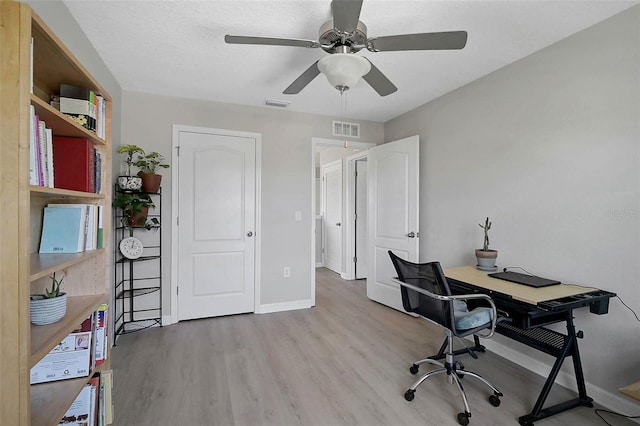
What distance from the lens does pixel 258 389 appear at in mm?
2084

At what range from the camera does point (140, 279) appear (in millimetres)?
3084

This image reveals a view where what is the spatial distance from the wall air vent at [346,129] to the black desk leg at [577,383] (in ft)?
9.48

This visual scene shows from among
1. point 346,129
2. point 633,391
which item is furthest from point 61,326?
point 346,129

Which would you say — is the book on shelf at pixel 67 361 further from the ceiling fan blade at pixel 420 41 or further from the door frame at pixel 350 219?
the door frame at pixel 350 219

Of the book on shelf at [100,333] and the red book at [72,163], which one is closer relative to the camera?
the red book at [72,163]

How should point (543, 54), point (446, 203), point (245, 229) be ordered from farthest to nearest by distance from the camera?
point (245, 229) → point (446, 203) → point (543, 54)

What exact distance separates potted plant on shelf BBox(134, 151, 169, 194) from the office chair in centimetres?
230

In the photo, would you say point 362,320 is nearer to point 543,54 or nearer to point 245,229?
point 245,229

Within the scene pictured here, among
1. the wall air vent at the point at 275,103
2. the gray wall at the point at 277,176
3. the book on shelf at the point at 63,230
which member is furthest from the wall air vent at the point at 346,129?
the book on shelf at the point at 63,230

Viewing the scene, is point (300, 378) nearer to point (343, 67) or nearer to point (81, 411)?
point (81, 411)

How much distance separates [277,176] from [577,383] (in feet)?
10.2

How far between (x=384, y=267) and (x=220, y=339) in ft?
6.66

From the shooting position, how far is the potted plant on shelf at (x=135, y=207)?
9.04ft

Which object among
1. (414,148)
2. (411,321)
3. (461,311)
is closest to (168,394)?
(461,311)
